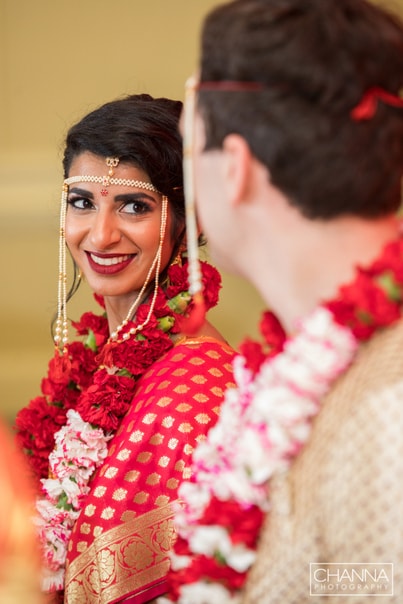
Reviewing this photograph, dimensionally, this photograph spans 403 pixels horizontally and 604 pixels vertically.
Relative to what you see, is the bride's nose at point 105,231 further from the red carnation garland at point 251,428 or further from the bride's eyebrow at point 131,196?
the red carnation garland at point 251,428

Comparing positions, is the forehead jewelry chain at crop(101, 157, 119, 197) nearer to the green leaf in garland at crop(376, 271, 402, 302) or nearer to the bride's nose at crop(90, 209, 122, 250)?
the bride's nose at crop(90, 209, 122, 250)

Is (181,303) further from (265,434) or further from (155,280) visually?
(265,434)

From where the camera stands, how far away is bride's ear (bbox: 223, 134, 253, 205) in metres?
1.39

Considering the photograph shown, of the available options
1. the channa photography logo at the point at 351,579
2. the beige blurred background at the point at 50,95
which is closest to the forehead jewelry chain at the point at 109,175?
the channa photography logo at the point at 351,579

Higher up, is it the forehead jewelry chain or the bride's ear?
the forehead jewelry chain

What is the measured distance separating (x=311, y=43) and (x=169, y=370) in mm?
1193

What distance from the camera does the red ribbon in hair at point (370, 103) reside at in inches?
52.3

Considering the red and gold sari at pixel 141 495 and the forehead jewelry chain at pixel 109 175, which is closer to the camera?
the red and gold sari at pixel 141 495

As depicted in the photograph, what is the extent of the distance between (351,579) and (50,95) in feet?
12.1

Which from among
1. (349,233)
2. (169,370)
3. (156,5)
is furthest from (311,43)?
(156,5)

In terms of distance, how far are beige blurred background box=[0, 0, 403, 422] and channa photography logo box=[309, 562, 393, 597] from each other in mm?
3172

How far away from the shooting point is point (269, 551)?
4.44 feet

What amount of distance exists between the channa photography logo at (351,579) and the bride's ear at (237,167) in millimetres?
559

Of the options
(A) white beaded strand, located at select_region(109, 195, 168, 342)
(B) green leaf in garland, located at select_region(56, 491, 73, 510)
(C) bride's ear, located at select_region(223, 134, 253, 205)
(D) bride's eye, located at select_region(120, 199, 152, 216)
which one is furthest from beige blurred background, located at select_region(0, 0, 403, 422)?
(C) bride's ear, located at select_region(223, 134, 253, 205)
